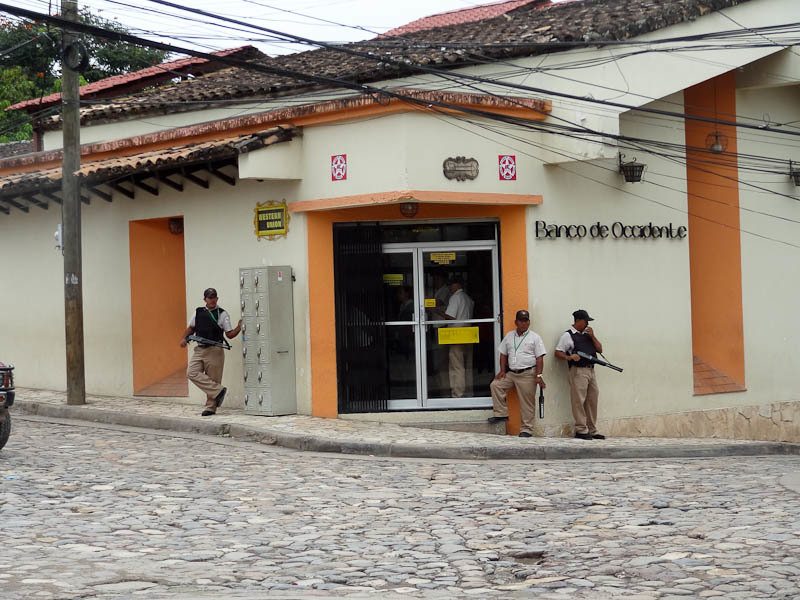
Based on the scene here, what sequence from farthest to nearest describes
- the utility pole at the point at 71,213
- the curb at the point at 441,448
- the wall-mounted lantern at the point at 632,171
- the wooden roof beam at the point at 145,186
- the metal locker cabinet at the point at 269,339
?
1. the wooden roof beam at the point at 145,186
2. the wall-mounted lantern at the point at 632,171
3. the utility pole at the point at 71,213
4. the metal locker cabinet at the point at 269,339
5. the curb at the point at 441,448

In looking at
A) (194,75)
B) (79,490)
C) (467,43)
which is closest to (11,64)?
(194,75)

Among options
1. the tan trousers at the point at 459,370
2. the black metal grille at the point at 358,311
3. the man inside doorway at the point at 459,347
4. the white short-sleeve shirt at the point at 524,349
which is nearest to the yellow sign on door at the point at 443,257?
the man inside doorway at the point at 459,347

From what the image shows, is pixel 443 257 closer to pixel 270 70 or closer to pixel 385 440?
pixel 385 440

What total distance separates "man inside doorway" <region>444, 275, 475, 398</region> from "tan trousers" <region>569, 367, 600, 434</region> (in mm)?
1395

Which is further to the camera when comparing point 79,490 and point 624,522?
point 79,490

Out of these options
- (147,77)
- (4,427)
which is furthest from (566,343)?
(147,77)

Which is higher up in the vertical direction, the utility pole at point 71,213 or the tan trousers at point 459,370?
the utility pole at point 71,213

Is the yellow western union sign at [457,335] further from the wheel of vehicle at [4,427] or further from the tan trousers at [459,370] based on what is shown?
the wheel of vehicle at [4,427]

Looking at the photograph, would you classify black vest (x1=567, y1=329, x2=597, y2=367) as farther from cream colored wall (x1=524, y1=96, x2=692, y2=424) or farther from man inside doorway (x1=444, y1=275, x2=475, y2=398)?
man inside doorway (x1=444, y1=275, x2=475, y2=398)

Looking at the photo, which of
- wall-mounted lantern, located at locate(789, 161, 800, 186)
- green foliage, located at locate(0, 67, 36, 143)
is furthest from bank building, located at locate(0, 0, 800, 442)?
green foliage, located at locate(0, 67, 36, 143)

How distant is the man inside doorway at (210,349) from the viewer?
51.3 ft

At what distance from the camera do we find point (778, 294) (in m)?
18.7

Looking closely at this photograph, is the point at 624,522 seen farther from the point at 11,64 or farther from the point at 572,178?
the point at 11,64

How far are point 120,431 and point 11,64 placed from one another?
76.7ft
